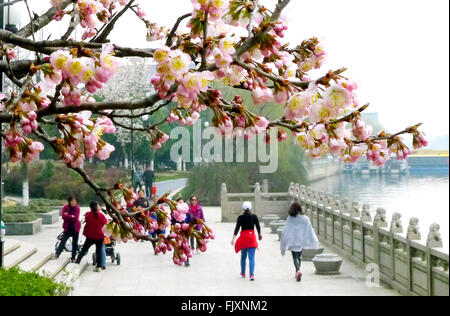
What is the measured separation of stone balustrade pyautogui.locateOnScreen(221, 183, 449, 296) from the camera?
10.8m

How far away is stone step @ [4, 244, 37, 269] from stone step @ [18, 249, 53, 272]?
0.10 meters

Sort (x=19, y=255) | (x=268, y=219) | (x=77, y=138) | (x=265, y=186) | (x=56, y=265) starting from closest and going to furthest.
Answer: (x=77, y=138)
(x=19, y=255)
(x=56, y=265)
(x=268, y=219)
(x=265, y=186)

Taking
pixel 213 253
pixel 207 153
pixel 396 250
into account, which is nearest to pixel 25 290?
pixel 396 250

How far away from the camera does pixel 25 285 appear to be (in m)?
7.75

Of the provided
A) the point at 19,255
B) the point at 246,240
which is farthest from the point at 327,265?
the point at 19,255

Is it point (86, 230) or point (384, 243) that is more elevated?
point (86, 230)

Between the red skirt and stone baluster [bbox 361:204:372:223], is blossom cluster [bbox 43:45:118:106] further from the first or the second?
stone baluster [bbox 361:204:372:223]

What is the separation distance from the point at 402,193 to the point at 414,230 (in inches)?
3641

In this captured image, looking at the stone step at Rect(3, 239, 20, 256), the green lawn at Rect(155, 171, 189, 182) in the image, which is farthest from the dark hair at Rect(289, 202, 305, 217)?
the green lawn at Rect(155, 171, 189, 182)

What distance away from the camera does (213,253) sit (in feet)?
61.5

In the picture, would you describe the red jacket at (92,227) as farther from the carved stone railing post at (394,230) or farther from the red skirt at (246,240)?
the carved stone railing post at (394,230)

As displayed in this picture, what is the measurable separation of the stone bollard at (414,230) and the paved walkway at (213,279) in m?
1.24

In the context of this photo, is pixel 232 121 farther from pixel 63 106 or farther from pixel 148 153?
pixel 148 153

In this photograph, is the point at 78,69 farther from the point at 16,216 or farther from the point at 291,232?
the point at 16,216
